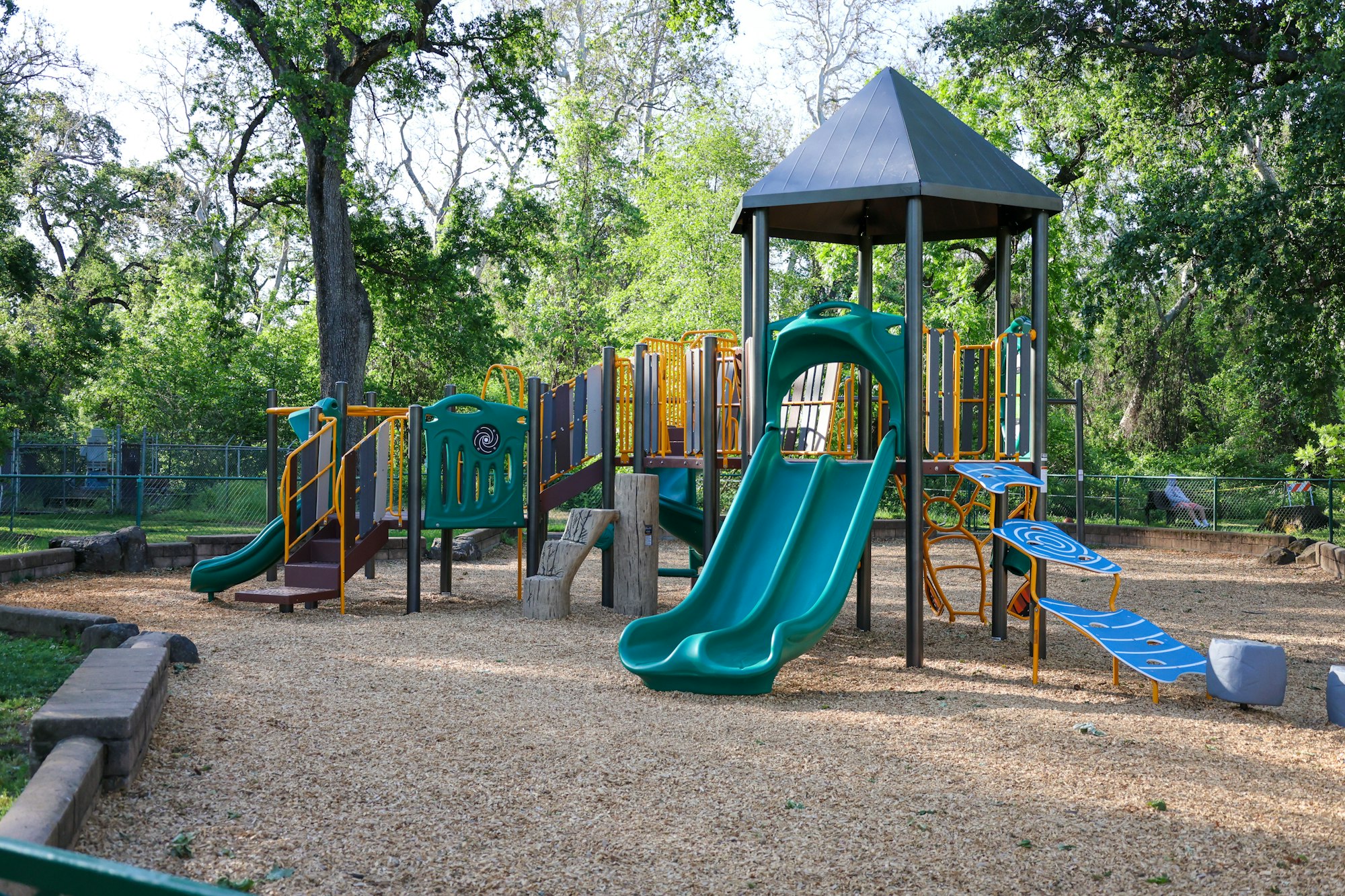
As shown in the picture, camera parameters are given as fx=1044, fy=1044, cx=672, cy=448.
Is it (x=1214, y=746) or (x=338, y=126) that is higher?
(x=338, y=126)

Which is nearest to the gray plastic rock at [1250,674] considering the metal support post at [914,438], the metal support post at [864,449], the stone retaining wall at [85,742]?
the metal support post at [914,438]

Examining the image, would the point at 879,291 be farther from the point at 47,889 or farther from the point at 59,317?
the point at 47,889

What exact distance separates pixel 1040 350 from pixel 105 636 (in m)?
7.03

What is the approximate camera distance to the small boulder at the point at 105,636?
6941 mm

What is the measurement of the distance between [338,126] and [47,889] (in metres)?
15.6

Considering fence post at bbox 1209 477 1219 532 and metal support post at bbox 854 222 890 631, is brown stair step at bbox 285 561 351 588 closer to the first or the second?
metal support post at bbox 854 222 890 631

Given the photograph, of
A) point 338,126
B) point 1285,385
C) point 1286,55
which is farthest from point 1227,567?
point 338,126

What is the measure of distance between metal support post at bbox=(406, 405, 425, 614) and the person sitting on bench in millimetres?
15508

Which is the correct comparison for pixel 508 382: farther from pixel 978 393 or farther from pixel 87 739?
pixel 87 739

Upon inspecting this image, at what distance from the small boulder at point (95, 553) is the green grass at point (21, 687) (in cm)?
479

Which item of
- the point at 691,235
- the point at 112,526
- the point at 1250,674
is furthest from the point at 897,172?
the point at 691,235

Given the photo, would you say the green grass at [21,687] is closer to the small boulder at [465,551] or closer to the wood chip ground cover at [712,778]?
the wood chip ground cover at [712,778]

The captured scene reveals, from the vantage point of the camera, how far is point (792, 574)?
731 cm

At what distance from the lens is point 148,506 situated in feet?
63.1
